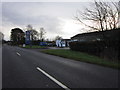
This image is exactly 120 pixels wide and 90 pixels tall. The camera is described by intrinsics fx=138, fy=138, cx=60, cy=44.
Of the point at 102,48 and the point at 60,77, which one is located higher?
the point at 102,48

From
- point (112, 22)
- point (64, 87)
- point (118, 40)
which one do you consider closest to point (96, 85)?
point (64, 87)

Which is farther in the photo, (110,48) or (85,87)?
(110,48)

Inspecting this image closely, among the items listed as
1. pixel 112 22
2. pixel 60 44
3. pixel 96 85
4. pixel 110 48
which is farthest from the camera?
pixel 60 44

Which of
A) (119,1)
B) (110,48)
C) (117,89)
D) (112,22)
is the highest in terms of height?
(119,1)

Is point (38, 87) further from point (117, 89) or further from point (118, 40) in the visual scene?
point (118, 40)

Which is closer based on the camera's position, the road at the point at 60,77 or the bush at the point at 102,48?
the road at the point at 60,77

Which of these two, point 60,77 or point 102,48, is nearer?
point 60,77

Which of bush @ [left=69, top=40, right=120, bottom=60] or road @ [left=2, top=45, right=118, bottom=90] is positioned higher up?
bush @ [left=69, top=40, right=120, bottom=60]

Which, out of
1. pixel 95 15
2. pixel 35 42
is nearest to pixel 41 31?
pixel 35 42

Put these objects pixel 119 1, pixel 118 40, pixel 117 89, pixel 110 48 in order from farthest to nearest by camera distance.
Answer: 1. pixel 119 1
2. pixel 110 48
3. pixel 118 40
4. pixel 117 89

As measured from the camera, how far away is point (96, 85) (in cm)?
511

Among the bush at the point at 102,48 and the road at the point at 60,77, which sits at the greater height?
the bush at the point at 102,48

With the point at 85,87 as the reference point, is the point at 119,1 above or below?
above

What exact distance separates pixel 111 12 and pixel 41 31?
199 feet
